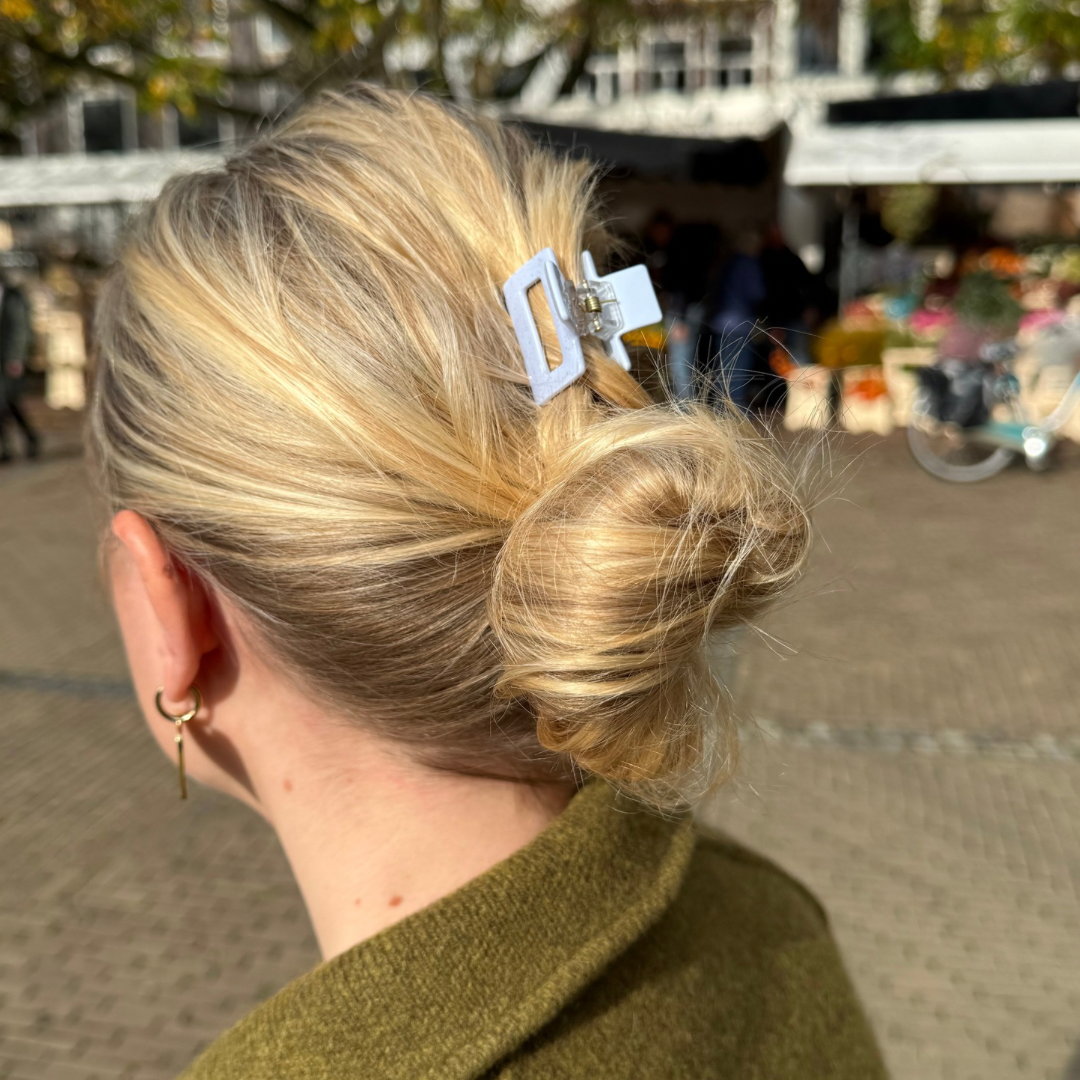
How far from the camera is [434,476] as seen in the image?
0.98m

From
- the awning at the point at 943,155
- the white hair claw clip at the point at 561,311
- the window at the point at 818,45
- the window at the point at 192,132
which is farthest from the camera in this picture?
the window at the point at 192,132

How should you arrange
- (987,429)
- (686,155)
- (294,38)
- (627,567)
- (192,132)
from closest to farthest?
(627,567) → (987,429) → (294,38) → (686,155) → (192,132)

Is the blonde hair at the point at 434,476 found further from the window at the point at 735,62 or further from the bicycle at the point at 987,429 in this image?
the window at the point at 735,62

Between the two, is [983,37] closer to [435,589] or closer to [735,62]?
[735,62]

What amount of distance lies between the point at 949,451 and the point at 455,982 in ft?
30.5

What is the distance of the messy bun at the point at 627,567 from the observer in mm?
938

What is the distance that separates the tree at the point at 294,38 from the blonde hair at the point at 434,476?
23.6ft

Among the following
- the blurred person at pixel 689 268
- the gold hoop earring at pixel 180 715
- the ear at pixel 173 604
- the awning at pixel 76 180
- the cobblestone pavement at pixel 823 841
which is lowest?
the cobblestone pavement at pixel 823 841

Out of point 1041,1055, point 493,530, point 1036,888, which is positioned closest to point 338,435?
point 493,530

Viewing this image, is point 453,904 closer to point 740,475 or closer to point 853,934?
point 740,475

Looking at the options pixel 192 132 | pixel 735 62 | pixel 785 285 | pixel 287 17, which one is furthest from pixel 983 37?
pixel 192 132

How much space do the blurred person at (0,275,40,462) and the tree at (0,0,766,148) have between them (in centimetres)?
212

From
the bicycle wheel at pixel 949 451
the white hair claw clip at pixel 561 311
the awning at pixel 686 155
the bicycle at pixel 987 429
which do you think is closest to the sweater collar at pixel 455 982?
the white hair claw clip at pixel 561 311

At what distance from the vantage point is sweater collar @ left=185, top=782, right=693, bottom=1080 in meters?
0.89
